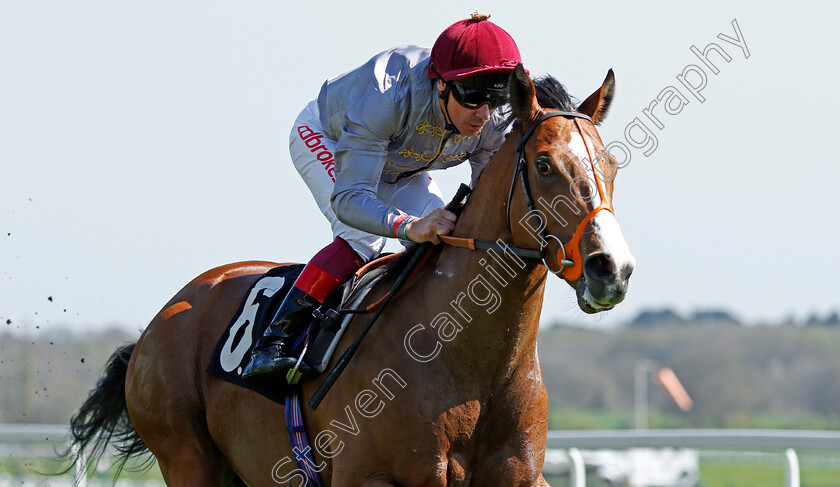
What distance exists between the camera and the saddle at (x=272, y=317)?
4.01m

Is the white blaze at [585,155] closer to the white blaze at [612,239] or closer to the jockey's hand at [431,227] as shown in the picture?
Answer: the white blaze at [612,239]

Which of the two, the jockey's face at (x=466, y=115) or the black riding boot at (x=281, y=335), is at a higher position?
the jockey's face at (x=466, y=115)

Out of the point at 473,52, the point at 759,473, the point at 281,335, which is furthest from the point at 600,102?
the point at 759,473

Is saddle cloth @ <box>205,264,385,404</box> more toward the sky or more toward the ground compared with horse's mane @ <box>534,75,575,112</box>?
more toward the ground

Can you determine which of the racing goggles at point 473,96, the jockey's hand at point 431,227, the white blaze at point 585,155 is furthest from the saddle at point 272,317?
the white blaze at point 585,155

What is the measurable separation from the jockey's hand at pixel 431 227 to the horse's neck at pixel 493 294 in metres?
0.10

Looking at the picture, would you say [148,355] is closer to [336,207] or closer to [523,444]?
[336,207]

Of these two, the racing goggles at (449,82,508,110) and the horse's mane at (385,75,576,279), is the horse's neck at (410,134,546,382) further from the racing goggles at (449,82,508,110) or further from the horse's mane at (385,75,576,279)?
the racing goggles at (449,82,508,110)

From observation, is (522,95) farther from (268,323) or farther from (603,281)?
(268,323)

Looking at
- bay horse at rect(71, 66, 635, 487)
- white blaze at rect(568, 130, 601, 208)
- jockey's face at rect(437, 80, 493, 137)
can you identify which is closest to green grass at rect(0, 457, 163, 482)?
bay horse at rect(71, 66, 635, 487)

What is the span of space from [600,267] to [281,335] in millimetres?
1582

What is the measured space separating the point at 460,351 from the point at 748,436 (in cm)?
401

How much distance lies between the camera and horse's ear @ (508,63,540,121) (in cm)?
348

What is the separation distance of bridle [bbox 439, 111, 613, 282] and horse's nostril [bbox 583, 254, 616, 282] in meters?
0.05
